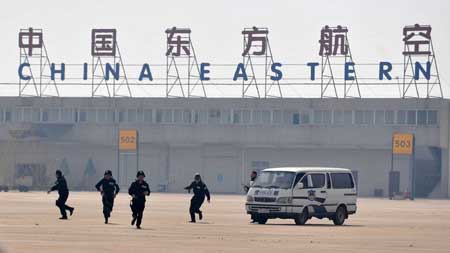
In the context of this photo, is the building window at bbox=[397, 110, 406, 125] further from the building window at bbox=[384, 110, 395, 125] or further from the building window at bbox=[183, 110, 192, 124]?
the building window at bbox=[183, 110, 192, 124]

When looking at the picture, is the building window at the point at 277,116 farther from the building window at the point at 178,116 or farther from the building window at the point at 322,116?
the building window at the point at 178,116

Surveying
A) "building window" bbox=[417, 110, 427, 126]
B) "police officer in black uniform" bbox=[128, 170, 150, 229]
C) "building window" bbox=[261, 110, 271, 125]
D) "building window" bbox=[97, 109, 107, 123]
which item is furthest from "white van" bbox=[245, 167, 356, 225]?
"building window" bbox=[97, 109, 107, 123]

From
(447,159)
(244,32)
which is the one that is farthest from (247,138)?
(447,159)

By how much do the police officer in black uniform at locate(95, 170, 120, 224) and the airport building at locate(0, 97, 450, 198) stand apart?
67.5 metres

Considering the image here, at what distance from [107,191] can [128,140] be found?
6941 cm

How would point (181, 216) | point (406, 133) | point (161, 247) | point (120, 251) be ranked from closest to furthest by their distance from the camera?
point (120, 251)
point (161, 247)
point (181, 216)
point (406, 133)

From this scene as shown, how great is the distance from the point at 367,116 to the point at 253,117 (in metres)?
9.86

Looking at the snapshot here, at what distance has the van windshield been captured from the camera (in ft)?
152

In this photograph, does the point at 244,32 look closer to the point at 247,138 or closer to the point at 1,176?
the point at 247,138

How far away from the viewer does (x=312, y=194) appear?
46531 millimetres

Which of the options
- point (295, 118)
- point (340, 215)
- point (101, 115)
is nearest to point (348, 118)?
point (295, 118)

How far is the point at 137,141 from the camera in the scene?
114 m

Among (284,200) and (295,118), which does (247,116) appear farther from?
(284,200)

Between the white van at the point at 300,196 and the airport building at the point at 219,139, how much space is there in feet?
208
